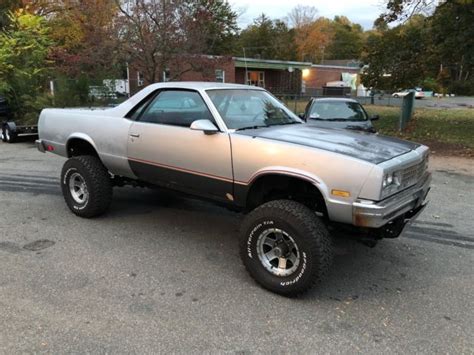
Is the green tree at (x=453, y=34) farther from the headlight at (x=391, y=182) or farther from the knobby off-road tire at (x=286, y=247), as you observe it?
the knobby off-road tire at (x=286, y=247)

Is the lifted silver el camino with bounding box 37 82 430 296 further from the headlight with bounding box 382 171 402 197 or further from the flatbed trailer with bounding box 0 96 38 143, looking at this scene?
the flatbed trailer with bounding box 0 96 38 143

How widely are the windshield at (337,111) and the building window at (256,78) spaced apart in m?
33.8

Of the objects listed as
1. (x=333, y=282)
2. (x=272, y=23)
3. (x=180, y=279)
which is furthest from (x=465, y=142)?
(x=272, y=23)

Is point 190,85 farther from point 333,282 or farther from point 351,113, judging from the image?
point 351,113

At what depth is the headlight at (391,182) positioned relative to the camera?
11.5ft

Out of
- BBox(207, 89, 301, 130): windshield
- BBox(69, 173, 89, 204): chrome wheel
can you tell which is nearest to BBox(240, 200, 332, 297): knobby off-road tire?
BBox(207, 89, 301, 130): windshield

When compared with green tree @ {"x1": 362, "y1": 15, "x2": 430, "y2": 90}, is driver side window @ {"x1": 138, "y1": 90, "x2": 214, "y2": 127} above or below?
below

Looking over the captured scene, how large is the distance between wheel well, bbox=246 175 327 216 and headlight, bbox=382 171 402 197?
0.63 metres

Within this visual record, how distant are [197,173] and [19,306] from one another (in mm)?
1923

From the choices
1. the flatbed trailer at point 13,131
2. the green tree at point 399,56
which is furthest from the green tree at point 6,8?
the green tree at point 399,56

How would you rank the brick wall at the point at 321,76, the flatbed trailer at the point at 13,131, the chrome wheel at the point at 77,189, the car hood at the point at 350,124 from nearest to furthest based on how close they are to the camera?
the chrome wheel at the point at 77,189 < the car hood at the point at 350,124 < the flatbed trailer at the point at 13,131 < the brick wall at the point at 321,76

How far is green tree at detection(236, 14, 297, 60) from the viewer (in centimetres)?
6825

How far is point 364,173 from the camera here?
345 cm

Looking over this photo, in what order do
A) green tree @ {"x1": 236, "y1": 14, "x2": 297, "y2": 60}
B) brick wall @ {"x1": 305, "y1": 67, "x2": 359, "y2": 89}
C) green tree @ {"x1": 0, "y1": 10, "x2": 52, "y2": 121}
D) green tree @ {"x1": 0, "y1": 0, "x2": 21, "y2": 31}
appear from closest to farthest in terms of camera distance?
green tree @ {"x1": 0, "y1": 10, "x2": 52, "y2": 121} → green tree @ {"x1": 0, "y1": 0, "x2": 21, "y2": 31} → brick wall @ {"x1": 305, "y1": 67, "x2": 359, "y2": 89} → green tree @ {"x1": 236, "y1": 14, "x2": 297, "y2": 60}
